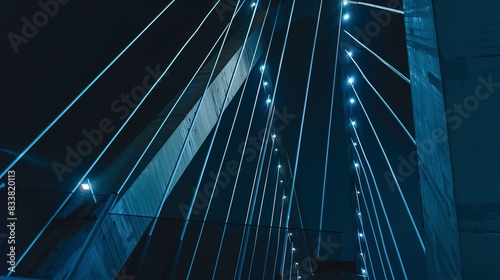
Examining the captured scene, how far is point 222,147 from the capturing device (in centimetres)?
841

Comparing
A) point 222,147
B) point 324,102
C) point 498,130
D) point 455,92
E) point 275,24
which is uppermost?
point 275,24

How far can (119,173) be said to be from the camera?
395 centimetres

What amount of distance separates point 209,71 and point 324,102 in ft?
16.0

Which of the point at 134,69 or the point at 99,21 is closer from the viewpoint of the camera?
the point at 99,21

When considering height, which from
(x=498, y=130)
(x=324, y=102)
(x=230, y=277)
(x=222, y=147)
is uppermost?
(x=324, y=102)

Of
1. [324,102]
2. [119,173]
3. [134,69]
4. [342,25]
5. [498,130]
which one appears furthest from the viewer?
[324,102]

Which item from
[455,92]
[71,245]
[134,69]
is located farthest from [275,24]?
[455,92]

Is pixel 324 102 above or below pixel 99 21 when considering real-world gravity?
above

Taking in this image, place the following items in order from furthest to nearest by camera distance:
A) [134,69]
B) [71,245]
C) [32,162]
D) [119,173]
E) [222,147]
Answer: [222,147], [134,69], [32,162], [119,173], [71,245]

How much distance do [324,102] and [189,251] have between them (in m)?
7.29

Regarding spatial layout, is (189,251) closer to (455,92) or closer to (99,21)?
(455,92)

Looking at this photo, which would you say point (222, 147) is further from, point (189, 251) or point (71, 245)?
point (71, 245)

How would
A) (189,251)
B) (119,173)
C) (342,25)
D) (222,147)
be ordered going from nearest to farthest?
(189,251), (119,173), (222,147), (342,25)

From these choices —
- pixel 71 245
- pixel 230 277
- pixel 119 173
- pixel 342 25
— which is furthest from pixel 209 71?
pixel 342 25
